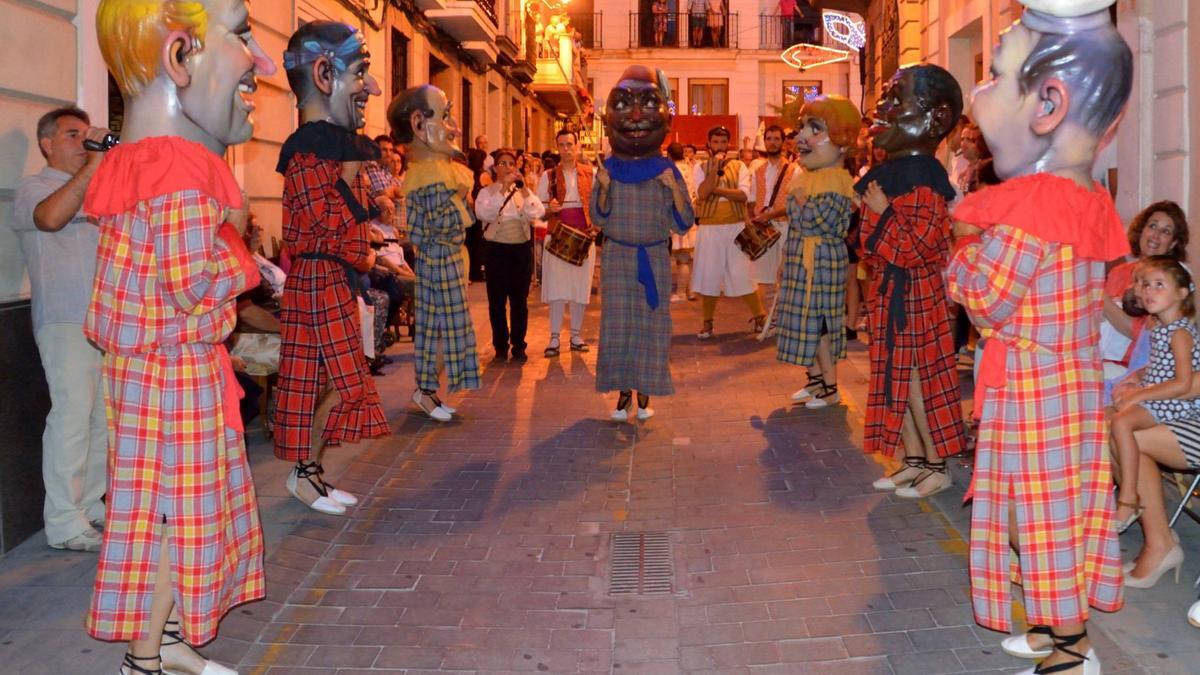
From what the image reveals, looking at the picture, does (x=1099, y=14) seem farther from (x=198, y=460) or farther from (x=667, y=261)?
(x=667, y=261)

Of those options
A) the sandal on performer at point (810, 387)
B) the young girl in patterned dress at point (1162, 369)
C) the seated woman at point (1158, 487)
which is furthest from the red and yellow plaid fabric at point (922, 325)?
the sandal on performer at point (810, 387)

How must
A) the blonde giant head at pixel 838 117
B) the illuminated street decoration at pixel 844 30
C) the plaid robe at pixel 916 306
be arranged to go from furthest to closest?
the illuminated street decoration at pixel 844 30, the blonde giant head at pixel 838 117, the plaid robe at pixel 916 306

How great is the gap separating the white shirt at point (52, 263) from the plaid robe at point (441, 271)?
9.12 ft

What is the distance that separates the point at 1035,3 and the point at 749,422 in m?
4.60

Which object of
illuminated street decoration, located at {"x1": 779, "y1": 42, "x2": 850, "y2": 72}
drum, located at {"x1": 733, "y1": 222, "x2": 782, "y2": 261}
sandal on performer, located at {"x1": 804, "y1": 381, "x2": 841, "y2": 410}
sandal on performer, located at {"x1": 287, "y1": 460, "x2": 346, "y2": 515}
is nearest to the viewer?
sandal on performer, located at {"x1": 287, "y1": 460, "x2": 346, "y2": 515}

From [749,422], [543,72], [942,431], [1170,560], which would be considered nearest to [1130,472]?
[1170,560]

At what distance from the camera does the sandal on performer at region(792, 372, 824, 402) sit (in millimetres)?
8359

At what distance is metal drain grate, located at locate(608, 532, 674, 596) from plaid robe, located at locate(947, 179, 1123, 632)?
151cm

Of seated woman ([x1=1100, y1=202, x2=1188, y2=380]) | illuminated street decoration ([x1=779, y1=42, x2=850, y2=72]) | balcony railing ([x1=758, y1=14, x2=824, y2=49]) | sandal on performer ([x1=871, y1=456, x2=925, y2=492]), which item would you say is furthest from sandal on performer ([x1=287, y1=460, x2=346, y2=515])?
balcony railing ([x1=758, y1=14, x2=824, y2=49])

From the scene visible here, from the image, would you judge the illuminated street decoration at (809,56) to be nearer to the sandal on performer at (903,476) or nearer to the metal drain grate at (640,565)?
the sandal on performer at (903,476)

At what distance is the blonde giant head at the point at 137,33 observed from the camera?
145 inches

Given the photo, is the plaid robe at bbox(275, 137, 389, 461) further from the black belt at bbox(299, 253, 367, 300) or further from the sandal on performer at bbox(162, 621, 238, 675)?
the sandal on performer at bbox(162, 621, 238, 675)

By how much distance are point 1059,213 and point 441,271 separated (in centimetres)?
491

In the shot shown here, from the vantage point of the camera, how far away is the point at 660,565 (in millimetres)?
5152
